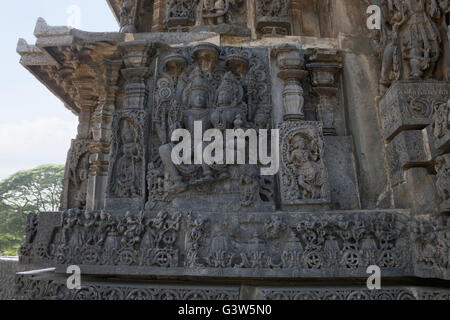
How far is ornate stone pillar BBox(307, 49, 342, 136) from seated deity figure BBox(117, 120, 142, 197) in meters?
2.99

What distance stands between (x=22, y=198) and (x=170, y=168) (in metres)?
22.2

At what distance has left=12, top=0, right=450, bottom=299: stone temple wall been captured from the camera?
3.66 metres

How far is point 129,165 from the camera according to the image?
4.52 m

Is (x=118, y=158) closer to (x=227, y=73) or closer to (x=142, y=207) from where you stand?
(x=142, y=207)

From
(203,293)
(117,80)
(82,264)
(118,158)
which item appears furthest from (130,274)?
(117,80)

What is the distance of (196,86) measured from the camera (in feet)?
15.1

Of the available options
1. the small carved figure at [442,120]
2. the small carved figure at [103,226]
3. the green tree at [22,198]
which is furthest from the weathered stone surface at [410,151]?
the green tree at [22,198]

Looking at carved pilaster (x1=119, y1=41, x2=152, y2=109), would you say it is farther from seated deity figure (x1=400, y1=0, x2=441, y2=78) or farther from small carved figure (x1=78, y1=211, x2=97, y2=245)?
seated deity figure (x1=400, y1=0, x2=441, y2=78)

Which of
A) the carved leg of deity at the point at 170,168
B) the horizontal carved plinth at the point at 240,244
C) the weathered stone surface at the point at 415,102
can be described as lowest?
the horizontal carved plinth at the point at 240,244

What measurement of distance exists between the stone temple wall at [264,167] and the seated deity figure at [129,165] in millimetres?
22

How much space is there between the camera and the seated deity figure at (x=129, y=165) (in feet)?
14.4

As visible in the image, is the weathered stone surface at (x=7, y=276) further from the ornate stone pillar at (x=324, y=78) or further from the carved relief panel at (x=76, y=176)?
the ornate stone pillar at (x=324, y=78)

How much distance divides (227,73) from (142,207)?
8.04 feet

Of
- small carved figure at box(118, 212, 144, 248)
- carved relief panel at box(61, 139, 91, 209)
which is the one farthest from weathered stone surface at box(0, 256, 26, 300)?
small carved figure at box(118, 212, 144, 248)
